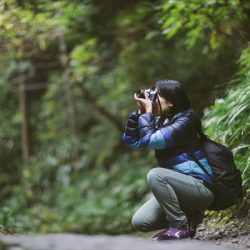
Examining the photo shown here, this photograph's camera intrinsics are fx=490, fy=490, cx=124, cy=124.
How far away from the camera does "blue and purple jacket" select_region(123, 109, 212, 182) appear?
13.7ft

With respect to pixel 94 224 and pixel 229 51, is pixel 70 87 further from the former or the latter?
pixel 229 51

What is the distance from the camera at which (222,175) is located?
4.19 m

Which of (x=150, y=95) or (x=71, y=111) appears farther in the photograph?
(x=71, y=111)

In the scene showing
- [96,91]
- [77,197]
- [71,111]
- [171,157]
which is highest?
[171,157]

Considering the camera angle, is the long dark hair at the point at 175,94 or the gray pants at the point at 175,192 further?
the long dark hair at the point at 175,94

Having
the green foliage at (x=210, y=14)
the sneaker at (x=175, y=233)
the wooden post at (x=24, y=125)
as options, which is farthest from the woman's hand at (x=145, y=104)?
the wooden post at (x=24, y=125)

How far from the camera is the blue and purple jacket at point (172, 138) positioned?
4164mm

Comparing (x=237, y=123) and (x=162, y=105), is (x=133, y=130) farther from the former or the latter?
(x=237, y=123)

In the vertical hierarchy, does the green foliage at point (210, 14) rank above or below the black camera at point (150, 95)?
above

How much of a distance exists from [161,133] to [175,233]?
866 millimetres

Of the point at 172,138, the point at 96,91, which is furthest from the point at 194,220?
the point at 96,91

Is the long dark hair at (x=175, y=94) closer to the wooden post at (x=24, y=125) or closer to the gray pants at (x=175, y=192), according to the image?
the gray pants at (x=175, y=192)

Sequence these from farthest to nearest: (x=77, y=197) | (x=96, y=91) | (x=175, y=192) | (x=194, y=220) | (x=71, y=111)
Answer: (x=71, y=111) → (x=96, y=91) → (x=77, y=197) → (x=194, y=220) → (x=175, y=192)

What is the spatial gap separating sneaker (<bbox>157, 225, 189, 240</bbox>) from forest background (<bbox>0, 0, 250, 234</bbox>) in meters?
1.14
